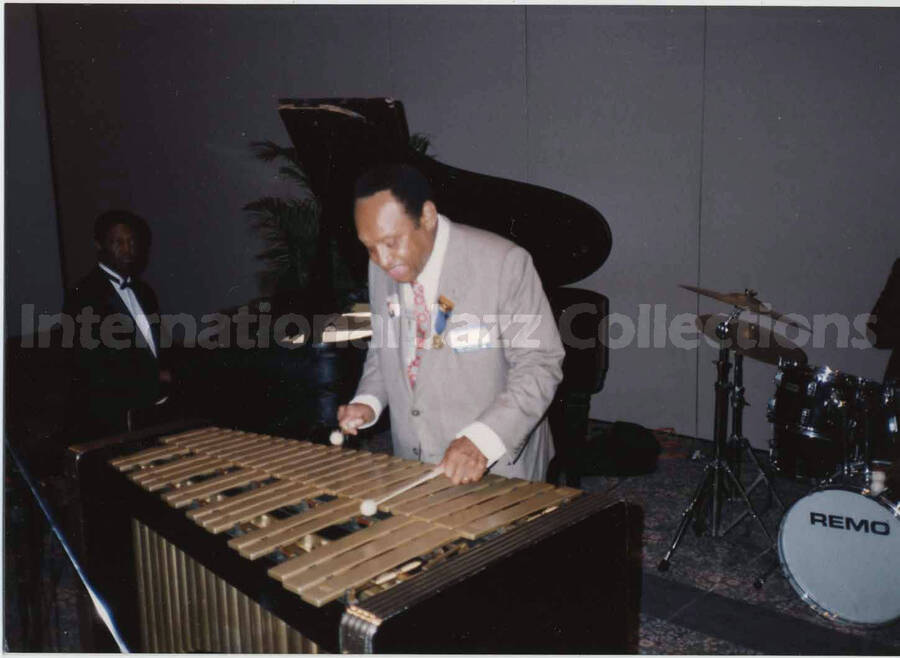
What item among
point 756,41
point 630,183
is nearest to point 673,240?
point 630,183

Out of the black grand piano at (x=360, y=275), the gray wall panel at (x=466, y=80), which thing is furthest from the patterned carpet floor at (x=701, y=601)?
the gray wall panel at (x=466, y=80)

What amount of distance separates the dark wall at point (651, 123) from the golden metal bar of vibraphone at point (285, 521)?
4.08 meters

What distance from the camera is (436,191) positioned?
3.39m

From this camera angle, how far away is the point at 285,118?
3012mm

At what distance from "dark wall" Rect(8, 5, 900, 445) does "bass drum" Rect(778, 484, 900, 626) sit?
2269 millimetres

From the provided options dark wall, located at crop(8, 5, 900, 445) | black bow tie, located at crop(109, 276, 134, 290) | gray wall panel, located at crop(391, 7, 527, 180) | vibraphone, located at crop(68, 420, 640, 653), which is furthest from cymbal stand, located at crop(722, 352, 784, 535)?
black bow tie, located at crop(109, 276, 134, 290)

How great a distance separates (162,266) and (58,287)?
6.67 ft

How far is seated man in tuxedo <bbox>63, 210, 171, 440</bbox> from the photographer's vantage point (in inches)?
146

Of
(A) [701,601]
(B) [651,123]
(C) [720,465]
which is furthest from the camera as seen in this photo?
(B) [651,123]

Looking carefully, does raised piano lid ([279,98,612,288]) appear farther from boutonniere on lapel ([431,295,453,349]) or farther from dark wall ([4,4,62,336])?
dark wall ([4,4,62,336])

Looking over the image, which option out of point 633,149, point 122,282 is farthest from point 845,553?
point 122,282

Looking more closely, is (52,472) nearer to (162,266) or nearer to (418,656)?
(418,656)

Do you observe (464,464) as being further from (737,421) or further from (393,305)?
(737,421)

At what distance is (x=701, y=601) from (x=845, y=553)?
26.3 inches
